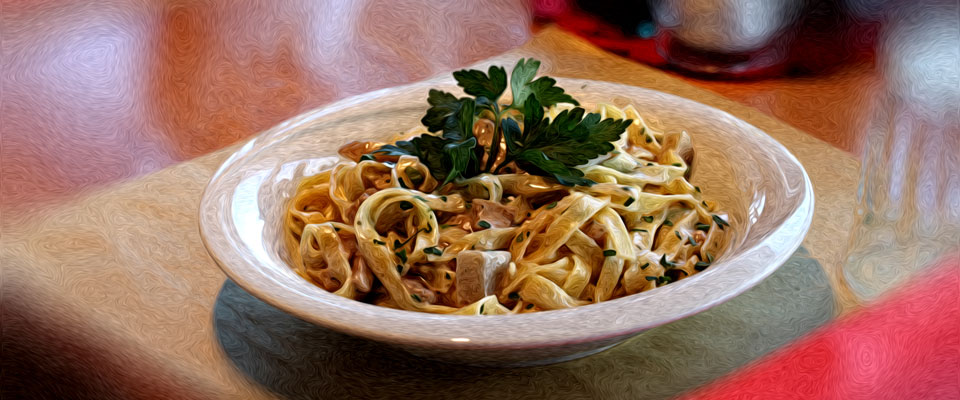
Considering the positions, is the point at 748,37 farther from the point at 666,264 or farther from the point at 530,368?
the point at 530,368

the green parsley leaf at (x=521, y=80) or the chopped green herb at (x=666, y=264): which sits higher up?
the green parsley leaf at (x=521, y=80)

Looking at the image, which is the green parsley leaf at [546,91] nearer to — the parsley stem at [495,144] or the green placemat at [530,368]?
the parsley stem at [495,144]

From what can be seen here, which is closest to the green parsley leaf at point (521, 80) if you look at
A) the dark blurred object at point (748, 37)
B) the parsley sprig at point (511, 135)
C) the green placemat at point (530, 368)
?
the parsley sprig at point (511, 135)

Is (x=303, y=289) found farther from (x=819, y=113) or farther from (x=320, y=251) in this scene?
(x=819, y=113)

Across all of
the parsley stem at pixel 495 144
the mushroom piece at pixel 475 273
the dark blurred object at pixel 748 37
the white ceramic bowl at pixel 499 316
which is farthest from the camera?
the dark blurred object at pixel 748 37

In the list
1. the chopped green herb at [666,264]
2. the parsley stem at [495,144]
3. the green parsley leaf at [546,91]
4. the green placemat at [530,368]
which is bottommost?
the green placemat at [530,368]

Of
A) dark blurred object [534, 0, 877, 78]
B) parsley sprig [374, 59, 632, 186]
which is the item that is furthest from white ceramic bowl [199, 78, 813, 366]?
dark blurred object [534, 0, 877, 78]

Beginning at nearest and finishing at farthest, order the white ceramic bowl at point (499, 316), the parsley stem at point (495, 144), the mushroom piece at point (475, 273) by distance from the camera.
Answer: the white ceramic bowl at point (499, 316)
the mushroom piece at point (475, 273)
the parsley stem at point (495, 144)

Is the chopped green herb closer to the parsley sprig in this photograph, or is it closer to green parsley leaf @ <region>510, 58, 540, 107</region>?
the parsley sprig

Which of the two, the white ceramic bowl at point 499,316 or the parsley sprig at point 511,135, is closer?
the white ceramic bowl at point 499,316
